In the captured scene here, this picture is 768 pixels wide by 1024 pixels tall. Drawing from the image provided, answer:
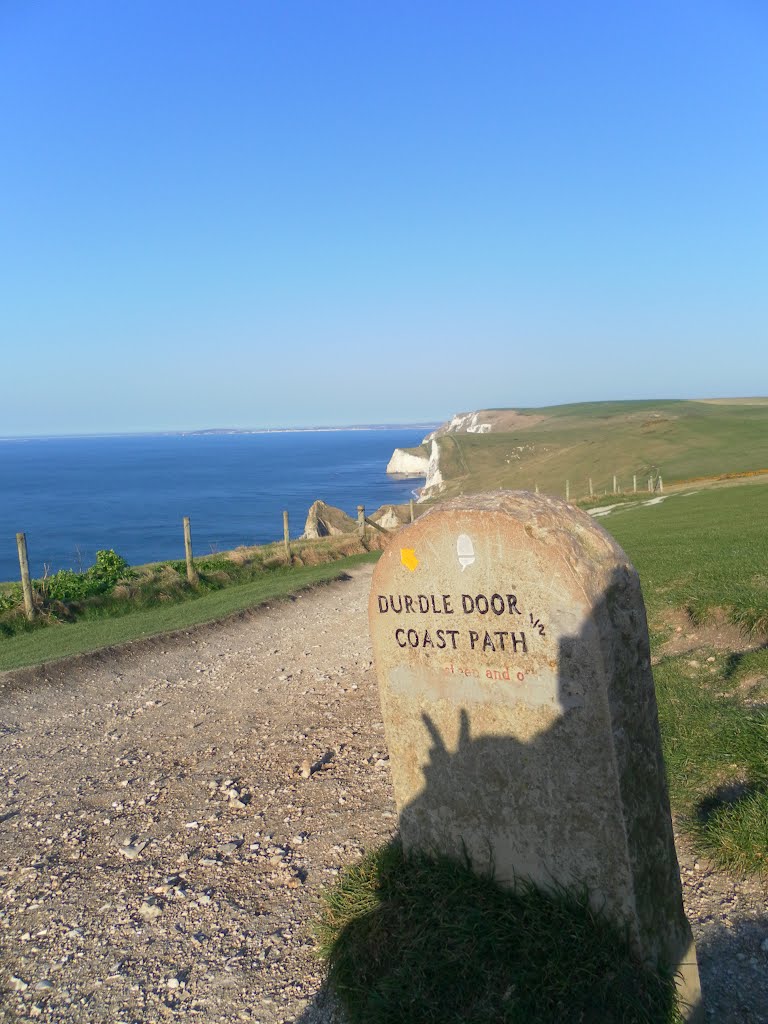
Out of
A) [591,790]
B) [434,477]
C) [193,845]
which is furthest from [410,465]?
[591,790]

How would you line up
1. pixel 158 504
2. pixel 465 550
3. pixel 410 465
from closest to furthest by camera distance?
pixel 465 550
pixel 158 504
pixel 410 465

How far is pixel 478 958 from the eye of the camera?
143 inches

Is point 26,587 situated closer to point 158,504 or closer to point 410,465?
point 158,504

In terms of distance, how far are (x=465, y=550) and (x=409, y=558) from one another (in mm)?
382

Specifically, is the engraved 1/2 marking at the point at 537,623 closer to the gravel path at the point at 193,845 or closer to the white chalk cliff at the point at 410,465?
the gravel path at the point at 193,845

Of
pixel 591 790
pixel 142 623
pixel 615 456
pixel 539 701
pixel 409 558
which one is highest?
pixel 409 558

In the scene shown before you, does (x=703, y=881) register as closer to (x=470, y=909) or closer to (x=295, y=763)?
(x=470, y=909)

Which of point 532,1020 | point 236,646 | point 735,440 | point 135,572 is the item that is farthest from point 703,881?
point 735,440

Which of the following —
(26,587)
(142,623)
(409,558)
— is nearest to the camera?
(409,558)

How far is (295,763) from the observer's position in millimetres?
6832

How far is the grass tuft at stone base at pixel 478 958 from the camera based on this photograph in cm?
337

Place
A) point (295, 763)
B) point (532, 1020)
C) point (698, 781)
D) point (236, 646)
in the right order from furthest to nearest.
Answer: point (236, 646)
point (295, 763)
point (698, 781)
point (532, 1020)

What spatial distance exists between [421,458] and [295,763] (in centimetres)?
17204

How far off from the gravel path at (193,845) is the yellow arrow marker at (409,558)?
2206 mm
